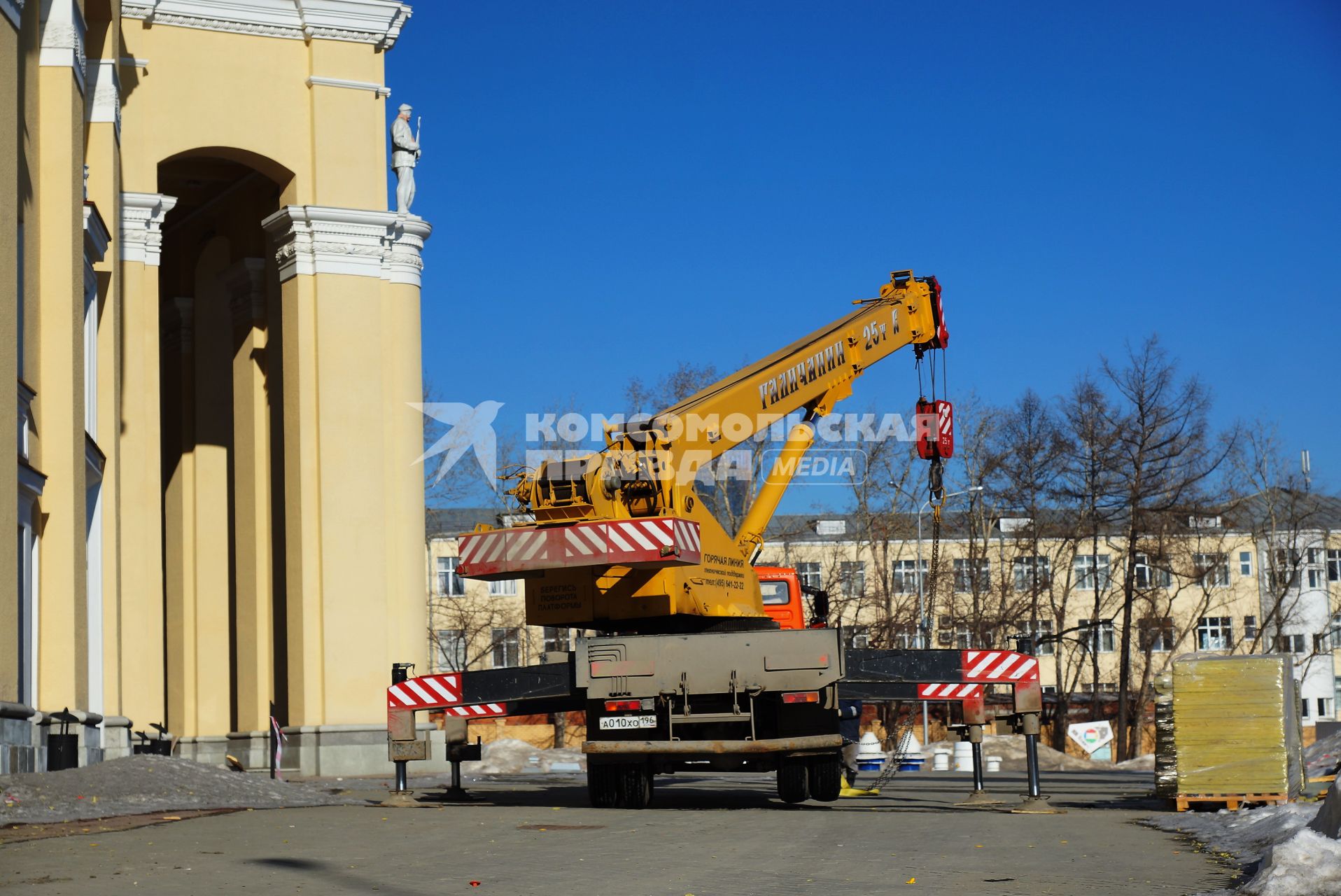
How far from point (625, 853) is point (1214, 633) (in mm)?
72231

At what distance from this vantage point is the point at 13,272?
15.8 metres

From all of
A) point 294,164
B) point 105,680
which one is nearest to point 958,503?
point 294,164

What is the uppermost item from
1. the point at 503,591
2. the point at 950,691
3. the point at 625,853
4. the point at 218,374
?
the point at 218,374

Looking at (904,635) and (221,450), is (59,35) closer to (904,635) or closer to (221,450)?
(221,450)

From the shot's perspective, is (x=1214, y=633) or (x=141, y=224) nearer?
(x=141, y=224)

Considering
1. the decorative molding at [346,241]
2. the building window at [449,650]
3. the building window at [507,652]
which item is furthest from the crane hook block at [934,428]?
the building window at [507,652]

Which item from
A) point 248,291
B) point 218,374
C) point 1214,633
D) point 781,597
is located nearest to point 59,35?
point 781,597

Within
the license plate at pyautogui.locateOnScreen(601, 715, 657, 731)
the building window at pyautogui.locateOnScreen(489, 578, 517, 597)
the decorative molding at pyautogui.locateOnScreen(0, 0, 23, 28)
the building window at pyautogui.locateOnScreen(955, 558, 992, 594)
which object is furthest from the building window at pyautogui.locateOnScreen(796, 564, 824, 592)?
the decorative molding at pyautogui.locateOnScreen(0, 0, 23, 28)

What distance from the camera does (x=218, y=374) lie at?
108ft

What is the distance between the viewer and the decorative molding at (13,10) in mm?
15930

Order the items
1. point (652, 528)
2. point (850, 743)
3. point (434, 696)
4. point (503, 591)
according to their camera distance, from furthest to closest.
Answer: point (503, 591) < point (850, 743) < point (434, 696) < point (652, 528)

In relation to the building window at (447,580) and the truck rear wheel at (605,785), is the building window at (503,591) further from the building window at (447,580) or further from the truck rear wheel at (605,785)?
the truck rear wheel at (605,785)

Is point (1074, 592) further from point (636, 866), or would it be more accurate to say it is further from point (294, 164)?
point (636, 866)

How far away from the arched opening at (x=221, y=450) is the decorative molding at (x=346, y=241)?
1344mm
